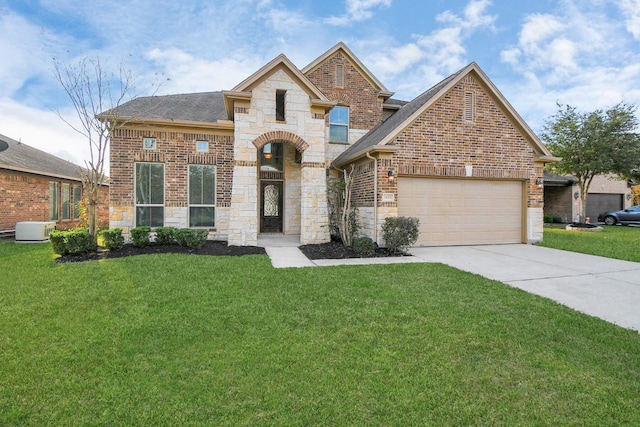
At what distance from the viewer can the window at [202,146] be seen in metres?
11.4

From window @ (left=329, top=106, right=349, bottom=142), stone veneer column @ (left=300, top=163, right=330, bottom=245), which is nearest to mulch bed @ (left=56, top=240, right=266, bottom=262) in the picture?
stone veneer column @ (left=300, top=163, right=330, bottom=245)

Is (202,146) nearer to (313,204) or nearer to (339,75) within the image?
(313,204)

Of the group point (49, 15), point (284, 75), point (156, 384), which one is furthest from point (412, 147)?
point (49, 15)

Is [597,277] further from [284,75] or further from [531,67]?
[531,67]

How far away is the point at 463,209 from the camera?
35.8 ft

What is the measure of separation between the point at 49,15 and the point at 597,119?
24851 millimetres

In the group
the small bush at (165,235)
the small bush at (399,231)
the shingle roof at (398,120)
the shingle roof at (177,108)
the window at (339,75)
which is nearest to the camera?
the small bush at (399,231)

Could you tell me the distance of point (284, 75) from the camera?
419 inches

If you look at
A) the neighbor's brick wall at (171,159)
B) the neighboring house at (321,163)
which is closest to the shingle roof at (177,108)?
the neighboring house at (321,163)

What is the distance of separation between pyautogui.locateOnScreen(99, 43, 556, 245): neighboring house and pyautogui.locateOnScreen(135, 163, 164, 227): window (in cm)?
3

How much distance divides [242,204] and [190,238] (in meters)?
→ 1.87

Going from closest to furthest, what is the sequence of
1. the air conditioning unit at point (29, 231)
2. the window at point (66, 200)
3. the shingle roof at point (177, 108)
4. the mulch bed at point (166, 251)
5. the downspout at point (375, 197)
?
the mulch bed at point (166, 251)
the downspout at point (375, 197)
the shingle roof at point (177, 108)
the air conditioning unit at point (29, 231)
the window at point (66, 200)

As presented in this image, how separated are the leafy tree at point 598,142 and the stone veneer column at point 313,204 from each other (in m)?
15.6

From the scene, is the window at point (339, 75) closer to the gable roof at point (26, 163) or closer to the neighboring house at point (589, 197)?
the gable roof at point (26, 163)
